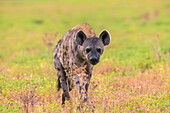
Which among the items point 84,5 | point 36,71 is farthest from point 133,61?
point 84,5

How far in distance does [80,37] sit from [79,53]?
0.26 meters

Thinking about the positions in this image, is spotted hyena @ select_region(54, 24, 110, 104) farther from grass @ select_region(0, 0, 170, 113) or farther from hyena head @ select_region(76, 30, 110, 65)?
grass @ select_region(0, 0, 170, 113)

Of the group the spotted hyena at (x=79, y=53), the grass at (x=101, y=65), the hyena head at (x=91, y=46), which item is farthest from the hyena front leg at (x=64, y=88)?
the hyena head at (x=91, y=46)

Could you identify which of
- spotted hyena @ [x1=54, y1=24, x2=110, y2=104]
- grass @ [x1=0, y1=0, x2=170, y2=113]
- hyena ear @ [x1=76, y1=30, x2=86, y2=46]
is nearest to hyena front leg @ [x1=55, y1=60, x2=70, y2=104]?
spotted hyena @ [x1=54, y1=24, x2=110, y2=104]

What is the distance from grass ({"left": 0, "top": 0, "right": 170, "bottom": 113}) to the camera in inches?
267

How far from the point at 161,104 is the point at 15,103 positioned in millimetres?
2487

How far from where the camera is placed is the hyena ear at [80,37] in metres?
6.59

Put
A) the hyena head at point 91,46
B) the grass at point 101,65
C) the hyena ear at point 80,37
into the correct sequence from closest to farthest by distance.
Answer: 1. the hyena head at point 91,46
2. the hyena ear at point 80,37
3. the grass at point 101,65

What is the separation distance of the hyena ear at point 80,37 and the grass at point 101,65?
2.39 feet

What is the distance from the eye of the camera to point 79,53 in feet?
21.8

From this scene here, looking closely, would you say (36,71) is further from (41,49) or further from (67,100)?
(41,49)

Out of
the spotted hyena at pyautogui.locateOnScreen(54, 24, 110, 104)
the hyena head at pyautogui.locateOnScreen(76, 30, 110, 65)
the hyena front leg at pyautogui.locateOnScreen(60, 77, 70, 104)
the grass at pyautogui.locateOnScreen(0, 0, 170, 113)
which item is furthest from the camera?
the hyena front leg at pyautogui.locateOnScreen(60, 77, 70, 104)

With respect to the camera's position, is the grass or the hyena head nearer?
the hyena head

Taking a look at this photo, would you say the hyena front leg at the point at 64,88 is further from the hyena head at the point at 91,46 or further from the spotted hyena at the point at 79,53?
the hyena head at the point at 91,46
